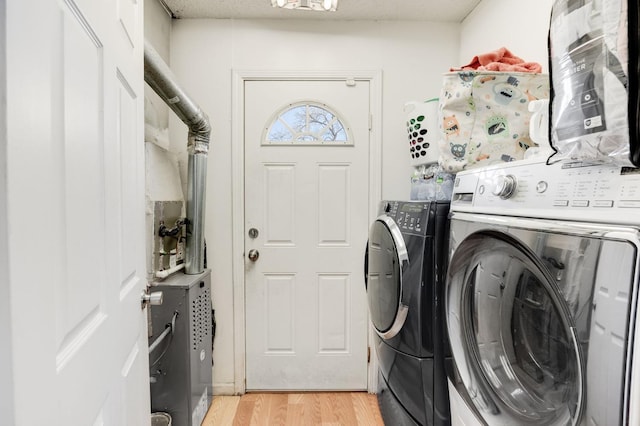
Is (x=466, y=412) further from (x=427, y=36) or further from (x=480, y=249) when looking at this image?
(x=427, y=36)

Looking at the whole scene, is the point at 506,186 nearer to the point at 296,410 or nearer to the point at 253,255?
the point at 253,255

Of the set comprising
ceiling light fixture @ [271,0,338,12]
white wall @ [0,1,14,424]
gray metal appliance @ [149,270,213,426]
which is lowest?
gray metal appliance @ [149,270,213,426]

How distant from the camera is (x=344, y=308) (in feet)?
6.82

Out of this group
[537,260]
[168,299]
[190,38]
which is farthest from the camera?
[190,38]

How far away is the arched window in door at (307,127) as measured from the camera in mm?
2035

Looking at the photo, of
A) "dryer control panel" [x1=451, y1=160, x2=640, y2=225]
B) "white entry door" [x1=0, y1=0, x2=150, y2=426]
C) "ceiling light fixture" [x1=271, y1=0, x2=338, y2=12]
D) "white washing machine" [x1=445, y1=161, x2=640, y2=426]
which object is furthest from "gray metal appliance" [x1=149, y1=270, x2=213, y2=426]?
"ceiling light fixture" [x1=271, y1=0, x2=338, y2=12]

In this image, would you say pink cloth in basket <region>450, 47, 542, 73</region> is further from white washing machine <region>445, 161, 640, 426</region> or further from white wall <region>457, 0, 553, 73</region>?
white washing machine <region>445, 161, 640, 426</region>

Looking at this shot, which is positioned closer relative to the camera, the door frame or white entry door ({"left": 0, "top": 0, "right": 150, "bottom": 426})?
white entry door ({"left": 0, "top": 0, "right": 150, "bottom": 426})

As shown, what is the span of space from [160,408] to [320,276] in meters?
1.09

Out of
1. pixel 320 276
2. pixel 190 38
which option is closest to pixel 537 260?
pixel 320 276

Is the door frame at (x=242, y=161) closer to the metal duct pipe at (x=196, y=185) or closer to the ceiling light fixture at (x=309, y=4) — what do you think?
the metal duct pipe at (x=196, y=185)

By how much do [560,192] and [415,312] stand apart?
2.16ft

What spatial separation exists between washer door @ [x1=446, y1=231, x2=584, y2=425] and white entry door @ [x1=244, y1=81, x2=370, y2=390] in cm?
108

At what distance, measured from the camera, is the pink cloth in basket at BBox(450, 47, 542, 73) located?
1203 millimetres
